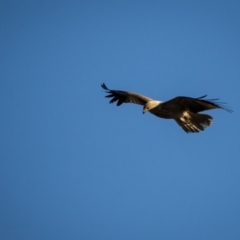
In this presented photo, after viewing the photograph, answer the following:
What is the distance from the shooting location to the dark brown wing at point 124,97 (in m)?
13.9

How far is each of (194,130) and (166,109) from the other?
33.6 inches

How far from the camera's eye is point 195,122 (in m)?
12.9

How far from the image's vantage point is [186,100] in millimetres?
11914

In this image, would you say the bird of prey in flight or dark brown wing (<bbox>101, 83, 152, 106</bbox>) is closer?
the bird of prey in flight

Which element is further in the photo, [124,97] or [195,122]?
[124,97]

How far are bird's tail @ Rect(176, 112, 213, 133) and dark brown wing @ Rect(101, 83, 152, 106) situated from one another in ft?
3.70

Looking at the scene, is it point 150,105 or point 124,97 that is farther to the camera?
point 124,97

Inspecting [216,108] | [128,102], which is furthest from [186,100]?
[128,102]

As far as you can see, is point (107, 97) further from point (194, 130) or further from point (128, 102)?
point (194, 130)

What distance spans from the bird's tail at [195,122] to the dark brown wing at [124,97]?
1.13 meters

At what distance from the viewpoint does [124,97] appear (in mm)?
14266

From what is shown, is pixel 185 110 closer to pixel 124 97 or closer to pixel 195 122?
pixel 195 122

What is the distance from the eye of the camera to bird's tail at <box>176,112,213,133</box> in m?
12.8

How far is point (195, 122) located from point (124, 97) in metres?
2.00
